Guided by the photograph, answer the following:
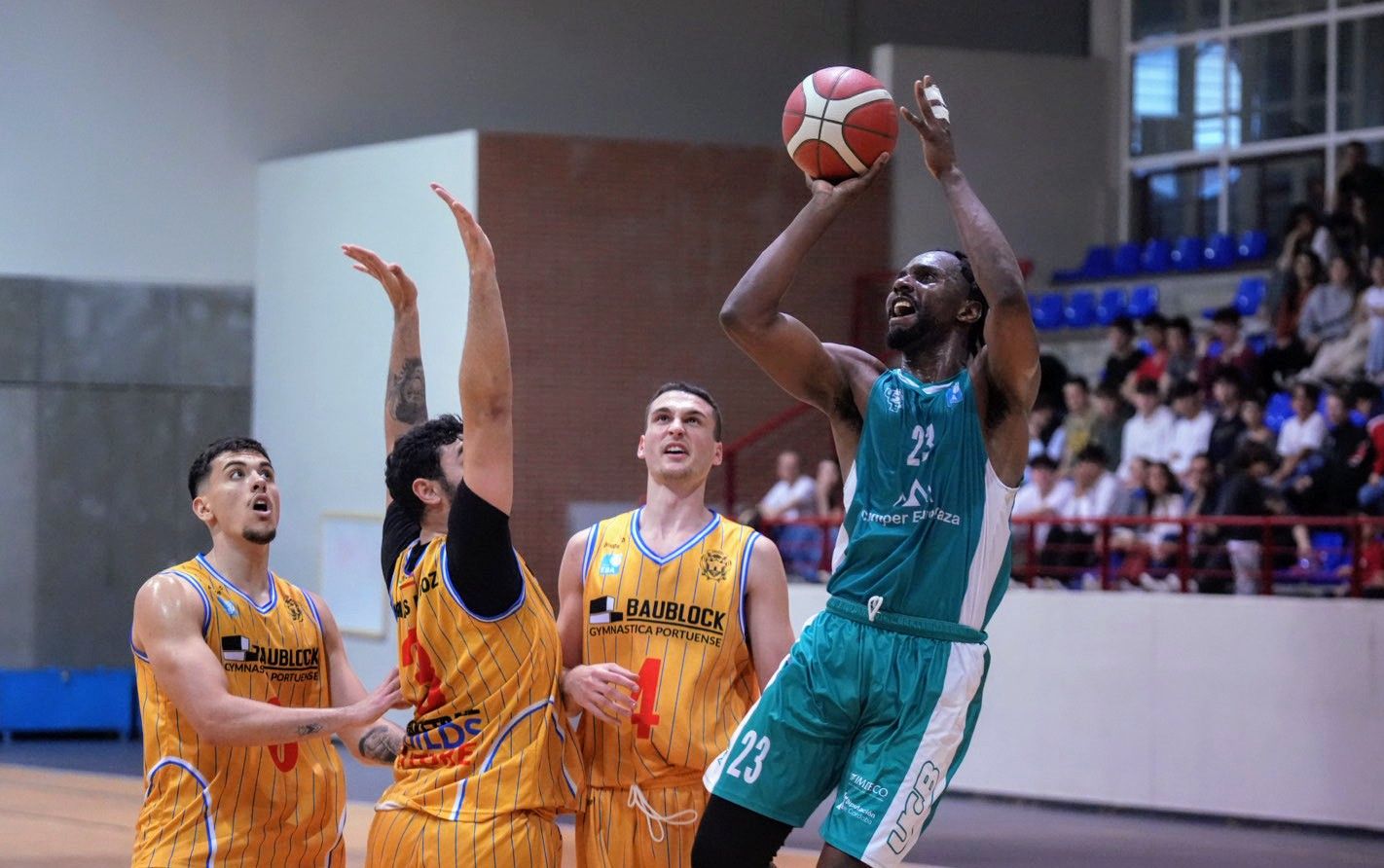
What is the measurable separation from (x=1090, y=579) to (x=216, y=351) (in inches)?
347

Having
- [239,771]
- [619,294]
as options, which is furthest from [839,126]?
[619,294]

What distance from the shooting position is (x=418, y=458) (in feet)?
15.8

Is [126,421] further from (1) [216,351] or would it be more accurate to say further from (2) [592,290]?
(2) [592,290]

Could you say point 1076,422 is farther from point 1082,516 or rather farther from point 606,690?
point 606,690

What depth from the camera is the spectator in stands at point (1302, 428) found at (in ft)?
41.1

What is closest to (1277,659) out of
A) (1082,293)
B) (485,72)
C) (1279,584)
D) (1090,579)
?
(1279,584)

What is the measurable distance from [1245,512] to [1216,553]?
1.09ft

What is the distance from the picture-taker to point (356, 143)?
694 inches

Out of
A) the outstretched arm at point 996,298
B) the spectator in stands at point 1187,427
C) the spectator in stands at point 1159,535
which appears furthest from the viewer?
the spectator in stands at point 1187,427

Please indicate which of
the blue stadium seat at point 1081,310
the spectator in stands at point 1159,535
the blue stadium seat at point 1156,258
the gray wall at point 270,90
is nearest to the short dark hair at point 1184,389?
the spectator in stands at point 1159,535

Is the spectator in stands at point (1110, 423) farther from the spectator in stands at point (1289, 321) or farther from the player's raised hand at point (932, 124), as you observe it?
the player's raised hand at point (932, 124)

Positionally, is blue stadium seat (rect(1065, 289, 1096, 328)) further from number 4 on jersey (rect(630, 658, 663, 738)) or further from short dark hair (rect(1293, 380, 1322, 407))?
number 4 on jersey (rect(630, 658, 663, 738))

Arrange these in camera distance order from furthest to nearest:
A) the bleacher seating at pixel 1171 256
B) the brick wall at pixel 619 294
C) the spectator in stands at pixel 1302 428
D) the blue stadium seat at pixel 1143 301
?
1. the bleacher seating at pixel 1171 256
2. the blue stadium seat at pixel 1143 301
3. the brick wall at pixel 619 294
4. the spectator in stands at pixel 1302 428

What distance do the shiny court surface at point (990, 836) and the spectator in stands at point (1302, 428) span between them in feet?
8.43
